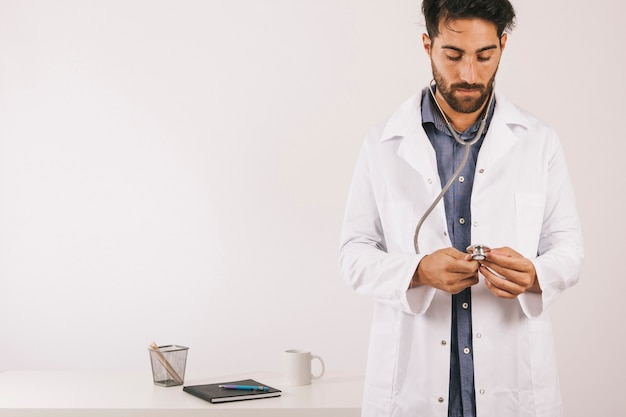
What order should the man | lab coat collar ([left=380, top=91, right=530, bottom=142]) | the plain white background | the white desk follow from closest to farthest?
the man < lab coat collar ([left=380, top=91, right=530, bottom=142]) < the white desk < the plain white background

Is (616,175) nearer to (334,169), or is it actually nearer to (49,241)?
(334,169)

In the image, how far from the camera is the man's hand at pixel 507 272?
55.6 inches

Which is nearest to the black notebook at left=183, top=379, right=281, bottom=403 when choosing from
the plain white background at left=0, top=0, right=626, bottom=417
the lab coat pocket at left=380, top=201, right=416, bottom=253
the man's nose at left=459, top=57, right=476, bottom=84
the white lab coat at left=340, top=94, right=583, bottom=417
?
the white lab coat at left=340, top=94, right=583, bottom=417

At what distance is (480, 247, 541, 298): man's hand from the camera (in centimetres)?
141

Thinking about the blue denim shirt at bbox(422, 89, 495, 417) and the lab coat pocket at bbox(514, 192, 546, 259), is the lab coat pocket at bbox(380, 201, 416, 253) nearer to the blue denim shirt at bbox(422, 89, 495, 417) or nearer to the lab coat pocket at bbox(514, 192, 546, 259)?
the blue denim shirt at bbox(422, 89, 495, 417)

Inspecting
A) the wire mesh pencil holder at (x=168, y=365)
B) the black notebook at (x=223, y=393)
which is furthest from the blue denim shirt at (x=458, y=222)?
the wire mesh pencil holder at (x=168, y=365)

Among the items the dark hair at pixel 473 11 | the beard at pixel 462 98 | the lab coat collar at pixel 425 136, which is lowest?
the lab coat collar at pixel 425 136

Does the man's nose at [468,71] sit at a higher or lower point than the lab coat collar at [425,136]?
higher

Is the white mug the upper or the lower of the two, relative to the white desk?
upper

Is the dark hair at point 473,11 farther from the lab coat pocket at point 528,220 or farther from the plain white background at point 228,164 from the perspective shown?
the plain white background at point 228,164

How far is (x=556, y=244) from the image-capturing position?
1583mm

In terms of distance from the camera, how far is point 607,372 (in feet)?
11.5

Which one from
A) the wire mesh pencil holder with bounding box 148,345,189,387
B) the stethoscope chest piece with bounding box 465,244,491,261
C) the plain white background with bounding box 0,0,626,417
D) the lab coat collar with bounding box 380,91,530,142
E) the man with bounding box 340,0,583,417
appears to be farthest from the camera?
the plain white background with bounding box 0,0,626,417

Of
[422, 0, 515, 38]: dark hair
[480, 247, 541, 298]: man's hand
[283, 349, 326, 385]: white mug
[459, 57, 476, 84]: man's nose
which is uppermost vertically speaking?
[422, 0, 515, 38]: dark hair
